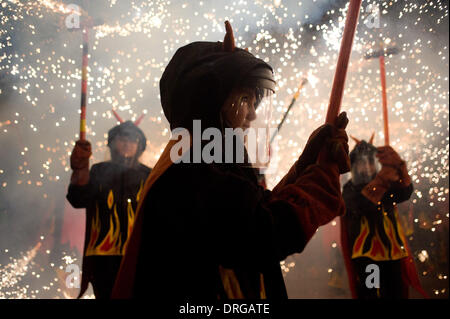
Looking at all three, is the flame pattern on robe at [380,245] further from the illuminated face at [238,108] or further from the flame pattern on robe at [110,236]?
the illuminated face at [238,108]

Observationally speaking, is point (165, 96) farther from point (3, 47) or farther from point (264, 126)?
point (3, 47)

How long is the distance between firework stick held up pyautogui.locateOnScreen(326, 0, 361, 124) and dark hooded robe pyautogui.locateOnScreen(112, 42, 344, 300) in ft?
0.52

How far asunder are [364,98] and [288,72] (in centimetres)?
87

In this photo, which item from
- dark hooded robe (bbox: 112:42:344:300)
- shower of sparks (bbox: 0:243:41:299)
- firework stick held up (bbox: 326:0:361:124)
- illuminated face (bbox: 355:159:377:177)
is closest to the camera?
dark hooded robe (bbox: 112:42:344:300)

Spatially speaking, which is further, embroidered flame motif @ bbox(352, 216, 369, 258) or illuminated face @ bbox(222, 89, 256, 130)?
embroidered flame motif @ bbox(352, 216, 369, 258)

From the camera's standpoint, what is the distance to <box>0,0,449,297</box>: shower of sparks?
229cm

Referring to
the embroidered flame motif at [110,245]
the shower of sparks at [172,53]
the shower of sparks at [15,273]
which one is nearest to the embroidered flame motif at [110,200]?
the embroidered flame motif at [110,245]

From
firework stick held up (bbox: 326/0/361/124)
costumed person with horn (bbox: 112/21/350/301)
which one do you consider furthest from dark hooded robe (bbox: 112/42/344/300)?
firework stick held up (bbox: 326/0/361/124)

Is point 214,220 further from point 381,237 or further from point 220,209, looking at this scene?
point 381,237

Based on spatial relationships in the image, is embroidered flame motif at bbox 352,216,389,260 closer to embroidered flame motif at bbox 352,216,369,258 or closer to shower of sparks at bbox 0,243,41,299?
embroidered flame motif at bbox 352,216,369,258

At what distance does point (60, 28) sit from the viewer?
239 centimetres

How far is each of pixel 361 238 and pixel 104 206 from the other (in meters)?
1.80

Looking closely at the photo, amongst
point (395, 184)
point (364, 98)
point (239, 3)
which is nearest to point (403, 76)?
point (364, 98)

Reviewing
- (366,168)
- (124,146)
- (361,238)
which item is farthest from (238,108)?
(366,168)
